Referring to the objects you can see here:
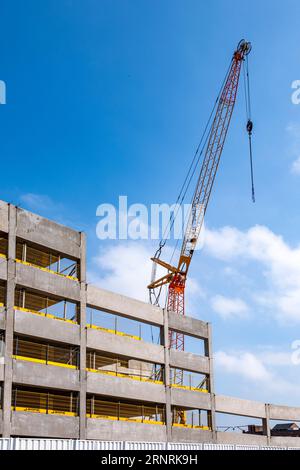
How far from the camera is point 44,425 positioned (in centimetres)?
6425

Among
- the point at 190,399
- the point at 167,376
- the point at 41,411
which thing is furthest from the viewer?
the point at 190,399

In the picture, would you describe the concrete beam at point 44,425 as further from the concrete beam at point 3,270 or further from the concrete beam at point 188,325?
the concrete beam at point 188,325

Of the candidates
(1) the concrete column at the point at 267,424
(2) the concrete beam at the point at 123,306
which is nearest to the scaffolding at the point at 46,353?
(2) the concrete beam at the point at 123,306

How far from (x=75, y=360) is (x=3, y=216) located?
17871mm

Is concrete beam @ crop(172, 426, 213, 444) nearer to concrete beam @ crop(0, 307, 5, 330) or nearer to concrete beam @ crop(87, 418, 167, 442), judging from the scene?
concrete beam @ crop(87, 418, 167, 442)

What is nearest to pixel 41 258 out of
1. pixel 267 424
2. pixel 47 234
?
pixel 47 234

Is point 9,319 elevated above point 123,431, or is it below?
above

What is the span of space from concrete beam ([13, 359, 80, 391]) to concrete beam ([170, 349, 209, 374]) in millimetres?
18922

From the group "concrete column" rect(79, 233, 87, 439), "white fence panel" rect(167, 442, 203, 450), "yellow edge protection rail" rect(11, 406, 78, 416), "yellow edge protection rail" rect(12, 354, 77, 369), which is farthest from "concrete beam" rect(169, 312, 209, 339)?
"white fence panel" rect(167, 442, 203, 450)

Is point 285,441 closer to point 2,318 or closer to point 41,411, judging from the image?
point 41,411

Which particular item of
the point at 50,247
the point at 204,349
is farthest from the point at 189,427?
the point at 50,247

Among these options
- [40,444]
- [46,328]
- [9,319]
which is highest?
[9,319]
